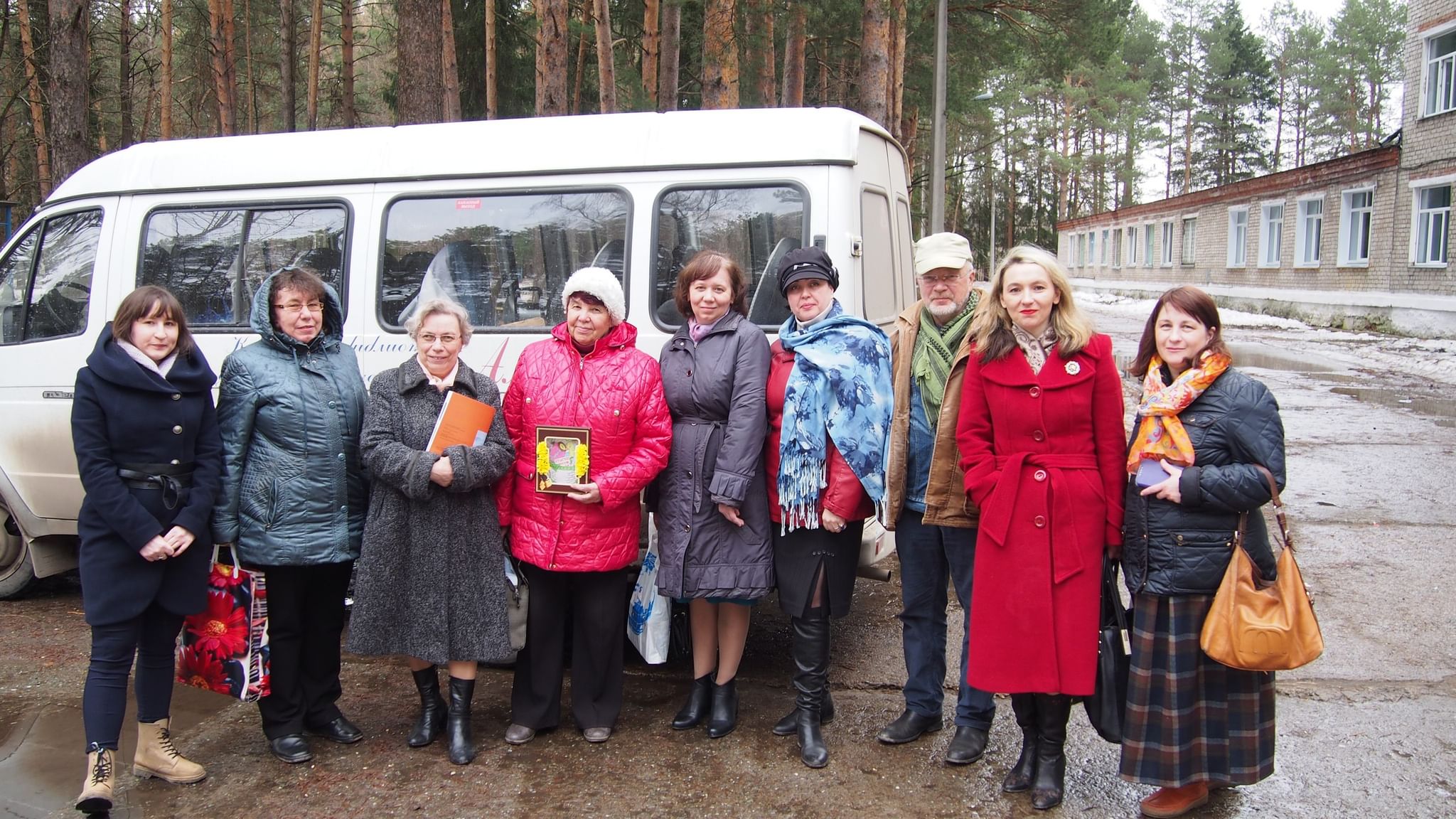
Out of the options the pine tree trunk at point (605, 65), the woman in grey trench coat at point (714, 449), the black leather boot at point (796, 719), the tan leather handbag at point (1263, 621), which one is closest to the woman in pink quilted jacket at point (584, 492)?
the woman in grey trench coat at point (714, 449)

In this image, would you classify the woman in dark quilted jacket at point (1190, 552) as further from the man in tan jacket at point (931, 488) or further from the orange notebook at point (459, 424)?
the orange notebook at point (459, 424)

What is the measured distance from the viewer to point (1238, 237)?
35.1 m

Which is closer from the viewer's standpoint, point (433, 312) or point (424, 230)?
point (433, 312)

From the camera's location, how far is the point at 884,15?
46.0ft

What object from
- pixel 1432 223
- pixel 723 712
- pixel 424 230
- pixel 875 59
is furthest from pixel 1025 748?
pixel 1432 223

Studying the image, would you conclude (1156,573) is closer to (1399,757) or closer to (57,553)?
(1399,757)

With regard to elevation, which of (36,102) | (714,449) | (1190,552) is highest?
(36,102)

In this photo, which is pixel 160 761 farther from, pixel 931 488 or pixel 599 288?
pixel 931 488

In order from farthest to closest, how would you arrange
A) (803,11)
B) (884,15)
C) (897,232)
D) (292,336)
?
1. (803,11)
2. (884,15)
3. (897,232)
4. (292,336)

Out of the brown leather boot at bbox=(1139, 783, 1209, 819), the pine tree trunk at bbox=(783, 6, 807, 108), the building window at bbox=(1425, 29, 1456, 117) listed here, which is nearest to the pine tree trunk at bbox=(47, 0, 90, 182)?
the pine tree trunk at bbox=(783, 6, 807, 108)

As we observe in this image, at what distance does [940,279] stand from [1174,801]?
201cm

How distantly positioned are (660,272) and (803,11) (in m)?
11.1

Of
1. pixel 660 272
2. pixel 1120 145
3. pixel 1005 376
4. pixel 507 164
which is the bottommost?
pixel 1005 376

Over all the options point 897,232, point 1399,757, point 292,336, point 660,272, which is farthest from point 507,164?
point 1399,757
